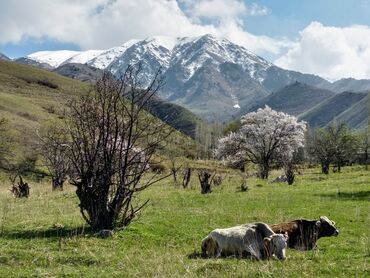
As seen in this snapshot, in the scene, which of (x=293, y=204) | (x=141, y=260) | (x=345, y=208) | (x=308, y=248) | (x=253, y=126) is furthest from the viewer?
(x=253, y=126)

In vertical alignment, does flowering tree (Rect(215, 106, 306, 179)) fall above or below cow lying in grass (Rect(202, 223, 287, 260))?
above

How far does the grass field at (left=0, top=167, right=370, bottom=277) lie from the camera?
37.0 ft

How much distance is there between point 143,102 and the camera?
58.7 feet

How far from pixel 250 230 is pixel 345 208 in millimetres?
11550

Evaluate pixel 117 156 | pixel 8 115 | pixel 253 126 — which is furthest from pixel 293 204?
pixel 8 115

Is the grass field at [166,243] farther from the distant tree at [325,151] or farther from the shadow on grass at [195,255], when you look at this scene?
the distant tree at [325,151]

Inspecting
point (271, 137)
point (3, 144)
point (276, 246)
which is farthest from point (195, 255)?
point (271, 137)

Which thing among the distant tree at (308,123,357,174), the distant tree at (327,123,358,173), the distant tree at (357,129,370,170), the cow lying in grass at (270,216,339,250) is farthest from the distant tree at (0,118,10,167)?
the distant tree at (357,129,370,170)

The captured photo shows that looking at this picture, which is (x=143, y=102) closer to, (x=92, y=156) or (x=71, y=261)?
(x=92, y=156)

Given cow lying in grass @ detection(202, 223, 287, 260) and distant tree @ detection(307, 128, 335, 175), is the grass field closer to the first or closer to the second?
cow lying in grass @ detection(202, 223, 287, 260)

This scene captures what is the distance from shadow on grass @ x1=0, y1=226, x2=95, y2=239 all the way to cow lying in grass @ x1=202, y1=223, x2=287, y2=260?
4577 mm

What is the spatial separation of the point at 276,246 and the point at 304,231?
2653 mm

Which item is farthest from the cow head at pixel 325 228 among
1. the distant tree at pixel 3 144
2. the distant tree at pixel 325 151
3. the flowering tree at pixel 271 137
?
the distant tree at pixel 325 151

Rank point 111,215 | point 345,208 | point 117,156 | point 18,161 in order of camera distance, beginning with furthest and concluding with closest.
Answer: point 18,161, point 345,208, point 117,156, point 111,215
